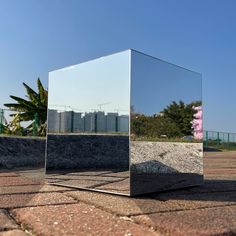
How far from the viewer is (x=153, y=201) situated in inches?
146

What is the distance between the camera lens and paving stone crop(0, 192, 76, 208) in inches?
137

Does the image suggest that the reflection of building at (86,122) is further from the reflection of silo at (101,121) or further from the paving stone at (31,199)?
the paving stone at (31,199)

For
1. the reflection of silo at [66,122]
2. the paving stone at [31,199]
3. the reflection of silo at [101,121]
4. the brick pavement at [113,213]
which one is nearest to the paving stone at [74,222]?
the brick pavement at [113,213]

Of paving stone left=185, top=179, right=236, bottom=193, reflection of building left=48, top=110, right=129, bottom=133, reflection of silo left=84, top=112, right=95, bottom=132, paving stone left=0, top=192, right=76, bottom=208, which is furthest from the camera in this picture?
paving stone left=185, top=179, right=236, bottom=193

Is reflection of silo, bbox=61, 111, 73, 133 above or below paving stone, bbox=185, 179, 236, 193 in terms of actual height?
above

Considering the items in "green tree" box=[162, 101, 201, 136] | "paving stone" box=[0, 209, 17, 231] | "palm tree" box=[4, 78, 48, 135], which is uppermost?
"palm tree" box=[4, 78, 48, 135]

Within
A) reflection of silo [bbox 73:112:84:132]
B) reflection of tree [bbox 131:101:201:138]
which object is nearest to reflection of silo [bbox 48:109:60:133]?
reflection of silo [bbox 73:112:84:132]

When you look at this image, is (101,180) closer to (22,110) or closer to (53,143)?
(53,143)

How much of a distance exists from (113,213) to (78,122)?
182 centimetres

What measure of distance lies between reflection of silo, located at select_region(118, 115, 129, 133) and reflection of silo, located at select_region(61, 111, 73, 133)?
0.96 meters

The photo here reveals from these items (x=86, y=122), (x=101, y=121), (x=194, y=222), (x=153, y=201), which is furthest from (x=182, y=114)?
(x=194, y=222)

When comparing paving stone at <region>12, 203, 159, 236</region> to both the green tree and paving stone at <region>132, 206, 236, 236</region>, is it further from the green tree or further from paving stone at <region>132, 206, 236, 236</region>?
the green tree

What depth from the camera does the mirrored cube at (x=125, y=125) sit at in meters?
4.02

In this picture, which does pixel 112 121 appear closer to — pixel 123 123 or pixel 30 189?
pixel 123 123
